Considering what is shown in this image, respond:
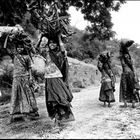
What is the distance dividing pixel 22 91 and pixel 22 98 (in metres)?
0.21

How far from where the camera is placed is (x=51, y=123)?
6289 millimetres

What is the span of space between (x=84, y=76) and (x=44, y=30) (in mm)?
12355

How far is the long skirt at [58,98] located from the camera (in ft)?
17.9

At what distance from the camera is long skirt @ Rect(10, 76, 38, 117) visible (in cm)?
675

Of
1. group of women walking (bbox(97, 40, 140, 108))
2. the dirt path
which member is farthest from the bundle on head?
the dirt path

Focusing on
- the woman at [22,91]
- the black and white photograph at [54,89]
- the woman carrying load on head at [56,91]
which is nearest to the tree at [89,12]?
the black and white photograph at [54,89]

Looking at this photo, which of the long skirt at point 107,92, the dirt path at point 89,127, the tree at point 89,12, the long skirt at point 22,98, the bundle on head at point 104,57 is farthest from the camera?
the tree at point 89,12

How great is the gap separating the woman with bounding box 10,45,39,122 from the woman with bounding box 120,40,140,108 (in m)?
3.05

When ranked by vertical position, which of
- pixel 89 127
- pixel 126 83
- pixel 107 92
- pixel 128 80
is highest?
pixel 128 80

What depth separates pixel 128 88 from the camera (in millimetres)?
7992

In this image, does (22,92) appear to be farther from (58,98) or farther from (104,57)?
(104,57)

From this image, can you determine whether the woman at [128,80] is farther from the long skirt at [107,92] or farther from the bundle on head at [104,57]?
the bundle on head at [104,57]

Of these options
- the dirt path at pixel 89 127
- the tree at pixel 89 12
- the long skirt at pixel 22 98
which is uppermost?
the tree at pixel 89 12

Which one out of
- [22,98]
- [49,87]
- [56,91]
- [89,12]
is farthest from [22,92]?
[89,12]
